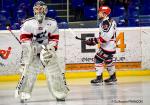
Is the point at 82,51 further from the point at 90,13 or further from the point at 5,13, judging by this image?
the point at 5,13

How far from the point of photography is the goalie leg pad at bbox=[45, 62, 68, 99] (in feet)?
29.8

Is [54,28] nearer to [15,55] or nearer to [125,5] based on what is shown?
[15,55]

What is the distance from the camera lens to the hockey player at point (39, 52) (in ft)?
29.7

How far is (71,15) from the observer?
13922 mm

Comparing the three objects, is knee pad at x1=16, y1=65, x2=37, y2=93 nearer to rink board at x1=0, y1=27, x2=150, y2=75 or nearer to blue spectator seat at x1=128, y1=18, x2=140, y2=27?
rink board at x1=0, y1=27, x2=150, y2=75

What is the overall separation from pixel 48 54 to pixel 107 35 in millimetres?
3087

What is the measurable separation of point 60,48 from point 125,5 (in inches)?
97.0

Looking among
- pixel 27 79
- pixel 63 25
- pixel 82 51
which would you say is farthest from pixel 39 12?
pixel 82 51

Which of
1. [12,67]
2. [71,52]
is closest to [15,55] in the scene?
[12,67]

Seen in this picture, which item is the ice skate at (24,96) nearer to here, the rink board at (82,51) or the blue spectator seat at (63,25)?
the rink board at (82,51)

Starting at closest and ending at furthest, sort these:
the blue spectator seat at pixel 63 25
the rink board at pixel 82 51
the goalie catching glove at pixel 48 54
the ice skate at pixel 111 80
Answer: the goalie catching glove at pixel 48 54
the ice skate at pixel 111 80
the rink board at pixel 82 51
the blue spectator seat at pixel 63 25

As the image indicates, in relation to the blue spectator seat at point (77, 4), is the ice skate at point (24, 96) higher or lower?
lower

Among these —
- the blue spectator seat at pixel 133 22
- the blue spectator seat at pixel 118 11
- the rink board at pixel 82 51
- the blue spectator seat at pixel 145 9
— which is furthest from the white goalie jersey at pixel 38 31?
the blue spectator seat at pixel 118 11

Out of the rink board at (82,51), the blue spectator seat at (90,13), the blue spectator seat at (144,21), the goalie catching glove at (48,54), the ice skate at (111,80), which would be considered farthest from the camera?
the blue spectator seat at (90,13)
